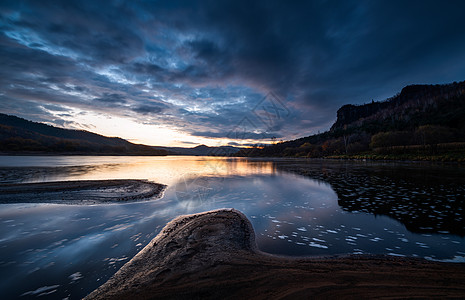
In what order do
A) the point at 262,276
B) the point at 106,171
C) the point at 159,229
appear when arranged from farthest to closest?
the point at 106,171, the point at 159,229, the point at 262,276

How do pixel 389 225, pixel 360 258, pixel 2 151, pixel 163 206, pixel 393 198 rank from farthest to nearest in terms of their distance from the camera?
pixel 2 151 < pixel 393 198 < pixel 163 206 < pixel 389 225 < pixel 360 258

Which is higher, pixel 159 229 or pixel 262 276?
pixel 262 276

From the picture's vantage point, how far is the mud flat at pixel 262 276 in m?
3.26

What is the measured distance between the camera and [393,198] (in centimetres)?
1159

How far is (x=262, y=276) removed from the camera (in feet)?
12.6

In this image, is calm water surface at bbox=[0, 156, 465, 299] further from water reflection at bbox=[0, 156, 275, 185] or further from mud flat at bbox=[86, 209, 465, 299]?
water reflection at bbox=[0, 156, 275, 185]

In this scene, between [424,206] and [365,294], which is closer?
[365,294]

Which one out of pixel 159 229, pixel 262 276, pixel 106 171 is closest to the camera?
pixel 262 276

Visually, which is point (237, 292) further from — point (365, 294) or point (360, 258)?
point (360, 258)

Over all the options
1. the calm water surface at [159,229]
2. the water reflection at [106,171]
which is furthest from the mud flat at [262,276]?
the water reflection at [106,171]

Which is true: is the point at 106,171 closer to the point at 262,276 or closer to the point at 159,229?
the point at 159,229

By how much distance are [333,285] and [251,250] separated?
232 centimetres

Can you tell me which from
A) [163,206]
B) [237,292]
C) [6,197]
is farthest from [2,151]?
[237,292]

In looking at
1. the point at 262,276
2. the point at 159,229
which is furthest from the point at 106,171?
the point at 262,276
